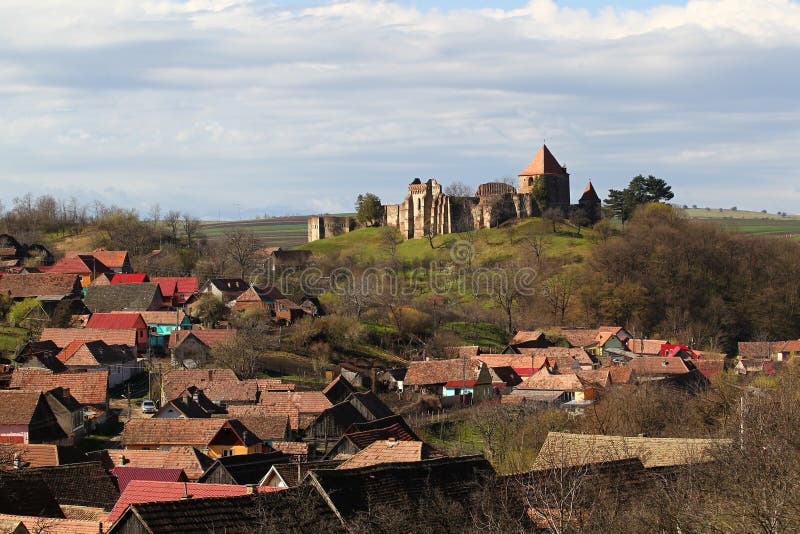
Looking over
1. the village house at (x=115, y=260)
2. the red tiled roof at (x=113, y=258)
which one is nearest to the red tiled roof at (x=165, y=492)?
the village house at (x=115, y=260)

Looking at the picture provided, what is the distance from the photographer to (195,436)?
33.8 metres

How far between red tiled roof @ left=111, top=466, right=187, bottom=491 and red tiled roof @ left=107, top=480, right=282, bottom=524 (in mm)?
4328

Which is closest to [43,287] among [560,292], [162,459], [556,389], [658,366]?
[556,389]

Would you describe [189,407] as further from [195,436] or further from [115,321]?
[115,321]

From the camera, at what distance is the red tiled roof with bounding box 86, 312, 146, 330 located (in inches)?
2105

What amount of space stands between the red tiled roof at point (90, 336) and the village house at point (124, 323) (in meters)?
1.05

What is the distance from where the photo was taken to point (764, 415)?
953 inches

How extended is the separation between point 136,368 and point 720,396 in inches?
956

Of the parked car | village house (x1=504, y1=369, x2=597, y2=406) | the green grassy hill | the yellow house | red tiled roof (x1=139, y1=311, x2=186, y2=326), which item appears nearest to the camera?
the yellow house

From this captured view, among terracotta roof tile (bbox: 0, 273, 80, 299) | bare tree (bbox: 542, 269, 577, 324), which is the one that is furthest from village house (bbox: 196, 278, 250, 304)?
bare tree (bbox: 542, 269, 577, 324)

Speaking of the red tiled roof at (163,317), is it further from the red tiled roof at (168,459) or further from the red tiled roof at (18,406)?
the red tiled roof at (168,459)

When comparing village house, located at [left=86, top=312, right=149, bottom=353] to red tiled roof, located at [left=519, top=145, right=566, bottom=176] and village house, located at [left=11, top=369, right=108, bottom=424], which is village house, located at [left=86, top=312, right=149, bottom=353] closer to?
village house, located at [left=11, top=369, right=108, bottom=424]

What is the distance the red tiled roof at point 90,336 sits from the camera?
166 ft

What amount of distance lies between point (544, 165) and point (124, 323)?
48917 millimetres
